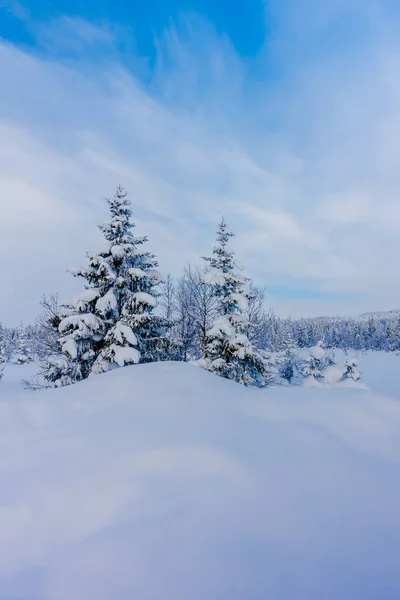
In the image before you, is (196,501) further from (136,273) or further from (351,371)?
(351,371)

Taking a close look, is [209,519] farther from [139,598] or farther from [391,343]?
[391,343]

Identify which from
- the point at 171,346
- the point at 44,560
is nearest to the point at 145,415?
the point at 44,560

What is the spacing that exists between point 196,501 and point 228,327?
29.6 feet

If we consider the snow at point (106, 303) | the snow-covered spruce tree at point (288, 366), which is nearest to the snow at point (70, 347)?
the snow at point (106, 303)

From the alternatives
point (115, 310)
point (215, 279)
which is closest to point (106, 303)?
point (115, 310)

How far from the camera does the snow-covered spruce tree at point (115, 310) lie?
10.1m

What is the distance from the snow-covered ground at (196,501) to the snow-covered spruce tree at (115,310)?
5.76 meters

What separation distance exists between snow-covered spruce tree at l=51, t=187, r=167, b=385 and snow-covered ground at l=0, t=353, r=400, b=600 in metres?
5.76

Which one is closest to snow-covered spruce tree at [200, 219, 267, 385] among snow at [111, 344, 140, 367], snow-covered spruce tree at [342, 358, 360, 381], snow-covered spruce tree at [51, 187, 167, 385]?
snow-covered spruce tree at [51, 187, 167, 385]

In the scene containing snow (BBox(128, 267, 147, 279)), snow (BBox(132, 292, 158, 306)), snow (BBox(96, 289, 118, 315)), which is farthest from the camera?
snow (BBox(128, 267, 147, 279))

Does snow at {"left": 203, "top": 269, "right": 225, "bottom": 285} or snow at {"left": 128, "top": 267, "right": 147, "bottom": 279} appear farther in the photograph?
snow at {"left": 203, "top": 269, "right": 225, "bottom": 285}

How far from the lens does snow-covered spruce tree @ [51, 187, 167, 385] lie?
10099 mm

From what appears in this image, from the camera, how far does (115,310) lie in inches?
435

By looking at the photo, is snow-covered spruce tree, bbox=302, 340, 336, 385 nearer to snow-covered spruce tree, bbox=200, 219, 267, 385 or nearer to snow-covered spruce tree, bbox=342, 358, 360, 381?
snow-covered spruce tree, bbox=342, 358, 360, 381
